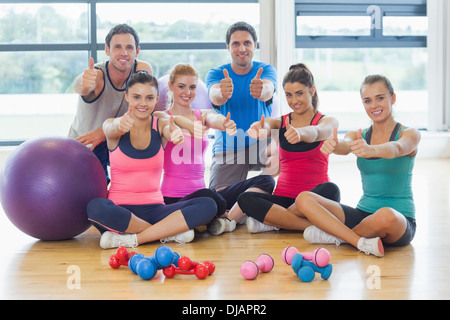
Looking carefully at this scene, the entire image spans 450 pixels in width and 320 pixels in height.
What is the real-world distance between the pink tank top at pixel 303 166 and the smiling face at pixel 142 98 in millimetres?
626

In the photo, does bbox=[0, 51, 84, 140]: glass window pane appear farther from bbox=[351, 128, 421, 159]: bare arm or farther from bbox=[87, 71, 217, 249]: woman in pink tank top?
bbox=[351, 128, 421, 159]: bare arm

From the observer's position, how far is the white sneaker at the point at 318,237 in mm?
2412

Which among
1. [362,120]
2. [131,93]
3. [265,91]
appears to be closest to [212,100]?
[265,91]

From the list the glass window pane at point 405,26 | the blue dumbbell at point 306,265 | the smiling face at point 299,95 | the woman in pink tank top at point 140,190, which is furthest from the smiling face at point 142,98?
the glass window pane at point 405,26

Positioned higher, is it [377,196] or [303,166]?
[303,166]

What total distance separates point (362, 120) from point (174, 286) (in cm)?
546

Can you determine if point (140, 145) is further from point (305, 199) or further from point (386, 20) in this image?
point (386, 20)

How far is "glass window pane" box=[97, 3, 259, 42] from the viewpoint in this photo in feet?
17.3

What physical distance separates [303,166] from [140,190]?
76cm


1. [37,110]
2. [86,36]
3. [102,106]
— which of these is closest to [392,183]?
[102,106]

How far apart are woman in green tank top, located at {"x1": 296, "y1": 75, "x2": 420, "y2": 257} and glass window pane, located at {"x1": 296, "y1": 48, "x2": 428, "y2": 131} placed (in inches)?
128

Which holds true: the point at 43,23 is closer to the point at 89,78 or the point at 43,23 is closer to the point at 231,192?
the point at 89,78

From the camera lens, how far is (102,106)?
2.96 meters

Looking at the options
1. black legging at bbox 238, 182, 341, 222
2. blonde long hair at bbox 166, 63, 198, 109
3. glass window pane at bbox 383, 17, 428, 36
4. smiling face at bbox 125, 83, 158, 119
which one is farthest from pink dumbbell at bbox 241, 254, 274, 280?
glass window pane at bbox 383, 17, 428, 36
